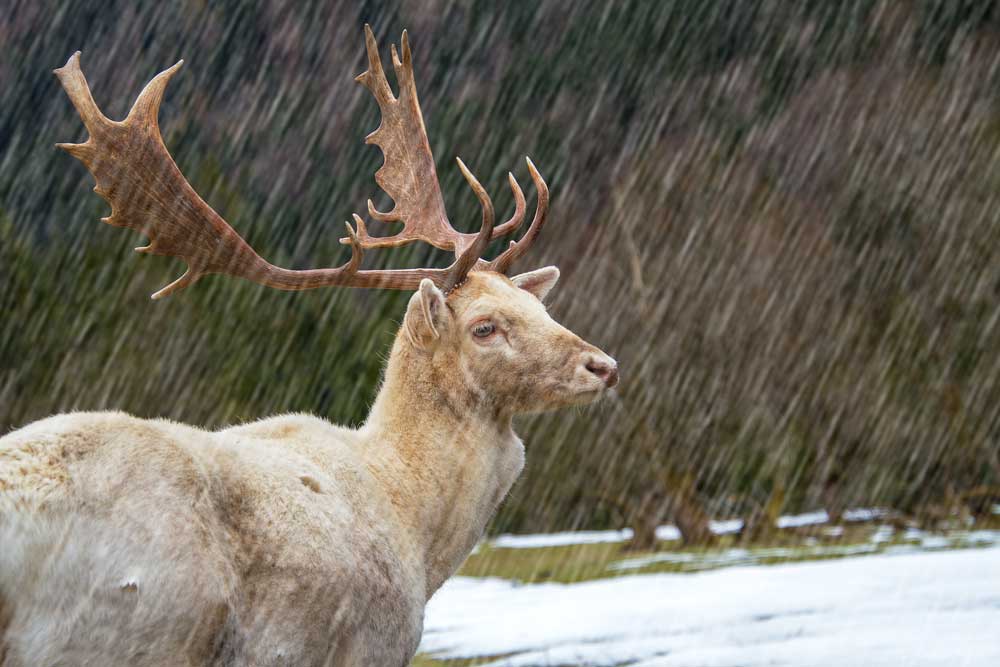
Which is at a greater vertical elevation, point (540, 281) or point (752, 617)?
point (540, 281)

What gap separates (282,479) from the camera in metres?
3.68

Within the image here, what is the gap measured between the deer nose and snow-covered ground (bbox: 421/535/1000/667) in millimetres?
2636

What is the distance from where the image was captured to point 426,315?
448cm

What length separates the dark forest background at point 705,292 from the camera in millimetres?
15602

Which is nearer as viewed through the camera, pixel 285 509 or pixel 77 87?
pixel 285 509

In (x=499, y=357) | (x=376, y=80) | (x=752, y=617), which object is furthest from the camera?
(x=752, y=617)

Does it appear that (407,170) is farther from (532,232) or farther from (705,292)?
(705,292)

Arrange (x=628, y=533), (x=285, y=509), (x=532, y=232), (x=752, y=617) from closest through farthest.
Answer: (x=285, y=509) → (x=532, y=232) → (x=752, y=617) → (x=628, y=533)

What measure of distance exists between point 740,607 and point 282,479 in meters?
5.74


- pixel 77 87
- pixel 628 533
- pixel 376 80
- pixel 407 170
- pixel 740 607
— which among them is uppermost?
pixel 376 80

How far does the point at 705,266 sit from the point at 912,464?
4122mm

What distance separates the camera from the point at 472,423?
452 centimetres

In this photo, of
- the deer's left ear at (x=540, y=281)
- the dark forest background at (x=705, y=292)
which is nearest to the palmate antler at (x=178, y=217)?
the deer's left ear at (x=540, y=281)

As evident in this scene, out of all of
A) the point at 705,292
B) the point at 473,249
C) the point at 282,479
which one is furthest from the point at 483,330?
the point at 705,292
